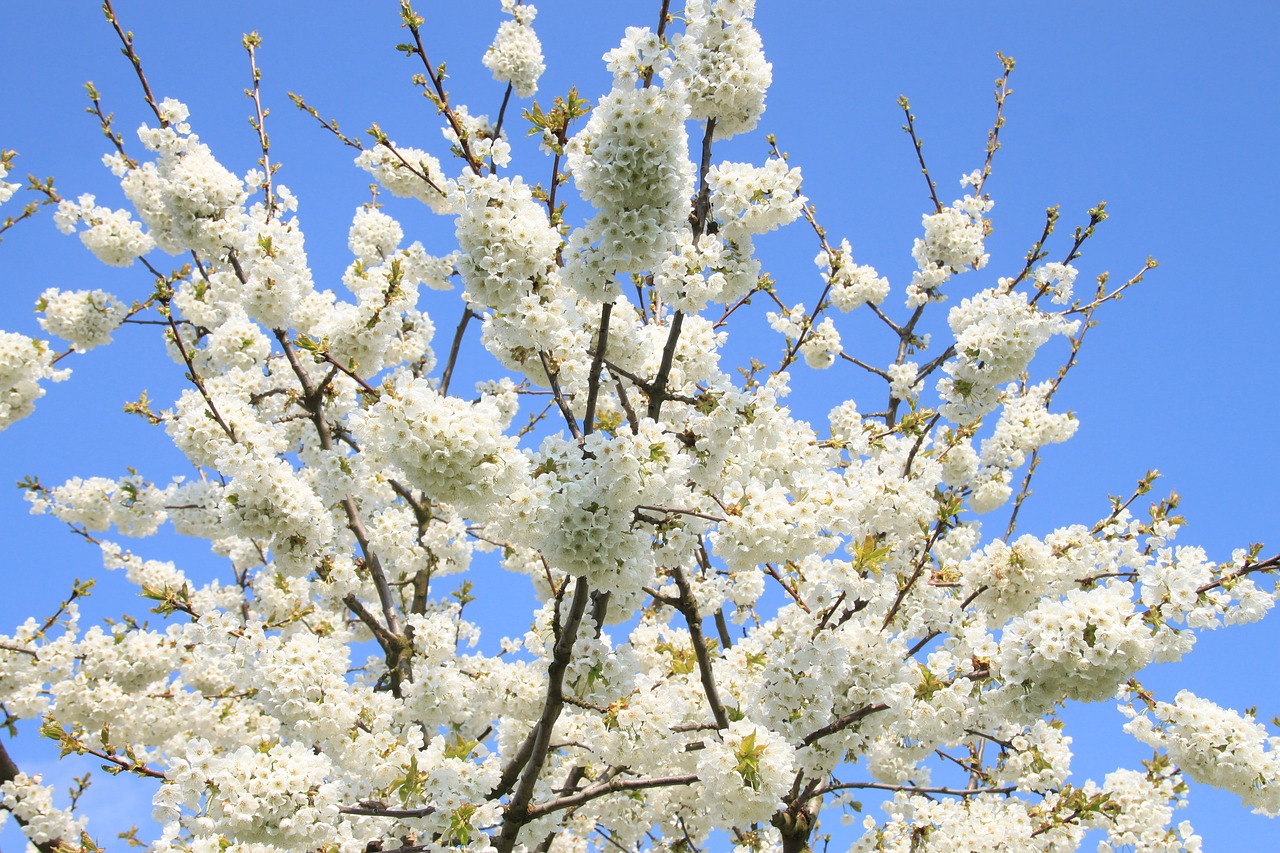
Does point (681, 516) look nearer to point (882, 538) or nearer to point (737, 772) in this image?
point (737, 772)


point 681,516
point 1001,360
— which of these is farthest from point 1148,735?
point 681,516

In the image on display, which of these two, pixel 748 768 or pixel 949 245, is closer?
pixel 748 768

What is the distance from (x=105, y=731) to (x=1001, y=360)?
7921 mm

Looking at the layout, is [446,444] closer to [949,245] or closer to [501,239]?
[501,239]

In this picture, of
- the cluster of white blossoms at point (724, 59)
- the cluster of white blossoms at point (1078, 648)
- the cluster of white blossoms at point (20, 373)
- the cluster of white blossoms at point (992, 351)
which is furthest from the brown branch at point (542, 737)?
the cluster of white blossoms at point (20, 373)

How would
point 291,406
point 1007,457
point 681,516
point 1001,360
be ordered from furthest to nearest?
point 1007,457, point 291,406, point 1001,360, point 681,516

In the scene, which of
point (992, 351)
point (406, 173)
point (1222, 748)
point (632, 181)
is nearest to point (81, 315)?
point (406, 173)

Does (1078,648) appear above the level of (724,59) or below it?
below

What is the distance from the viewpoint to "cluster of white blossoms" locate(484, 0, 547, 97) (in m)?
7.84

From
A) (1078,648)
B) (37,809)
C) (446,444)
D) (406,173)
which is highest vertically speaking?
(406,173)

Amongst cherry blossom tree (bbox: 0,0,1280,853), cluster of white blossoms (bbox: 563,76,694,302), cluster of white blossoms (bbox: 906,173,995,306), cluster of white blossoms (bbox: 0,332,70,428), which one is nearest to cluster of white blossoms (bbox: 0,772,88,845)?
cherry blossom tree (bbox: 0,0,1280,853)

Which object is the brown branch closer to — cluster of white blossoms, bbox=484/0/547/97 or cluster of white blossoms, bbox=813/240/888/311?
cluster of white blossoms, bbox=484/0/547/97

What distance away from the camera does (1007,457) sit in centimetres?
947

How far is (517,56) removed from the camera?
7.83 meters
